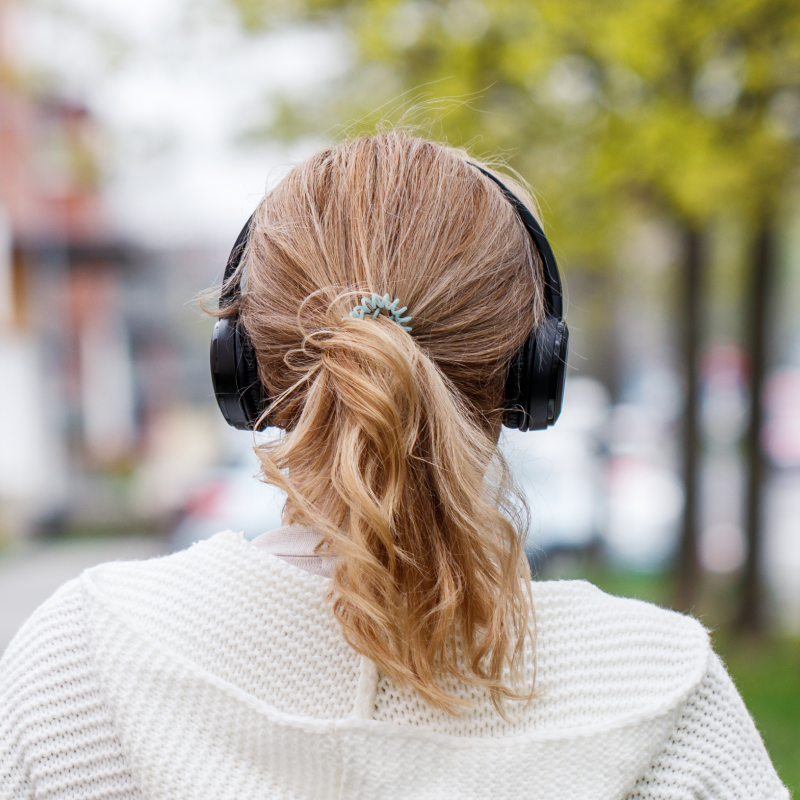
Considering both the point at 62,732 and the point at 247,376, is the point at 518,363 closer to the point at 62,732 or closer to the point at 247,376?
the point at 247,376

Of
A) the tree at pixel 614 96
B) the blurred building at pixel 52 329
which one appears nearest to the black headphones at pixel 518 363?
the tree at pixel 614 96

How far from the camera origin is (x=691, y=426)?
21.9 ft

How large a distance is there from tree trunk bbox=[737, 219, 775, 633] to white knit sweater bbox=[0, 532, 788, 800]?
214 inches

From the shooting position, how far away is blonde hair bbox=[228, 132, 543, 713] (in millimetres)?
1096

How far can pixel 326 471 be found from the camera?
114cm

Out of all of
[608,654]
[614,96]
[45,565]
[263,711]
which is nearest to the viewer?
[263,711]

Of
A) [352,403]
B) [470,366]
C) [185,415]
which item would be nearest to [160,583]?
[352,403]

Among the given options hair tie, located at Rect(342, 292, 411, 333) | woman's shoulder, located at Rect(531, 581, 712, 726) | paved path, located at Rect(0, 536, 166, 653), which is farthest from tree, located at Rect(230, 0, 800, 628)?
paved path, located at Rect(0, 536, 166, 653)

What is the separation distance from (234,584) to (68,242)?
14.0 metres

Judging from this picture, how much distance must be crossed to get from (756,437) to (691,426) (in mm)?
548

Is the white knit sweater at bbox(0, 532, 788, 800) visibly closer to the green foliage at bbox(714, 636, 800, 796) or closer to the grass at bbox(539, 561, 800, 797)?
the grass at bbox(539, 561, 800, 797)

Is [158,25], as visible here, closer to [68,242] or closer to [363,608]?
[363,608]

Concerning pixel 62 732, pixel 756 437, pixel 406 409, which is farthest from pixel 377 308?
pixel 756 437

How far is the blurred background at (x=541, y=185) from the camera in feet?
15.0
